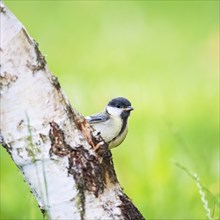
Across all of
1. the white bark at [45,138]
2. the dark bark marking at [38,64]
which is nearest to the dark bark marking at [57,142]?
the white bark at [45,138]

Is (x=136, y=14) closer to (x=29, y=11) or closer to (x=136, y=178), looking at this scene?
(x=29, y=11)

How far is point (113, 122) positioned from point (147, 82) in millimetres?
3325

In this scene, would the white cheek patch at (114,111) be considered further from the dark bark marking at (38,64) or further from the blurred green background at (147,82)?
the dark bark marking at (38,64)

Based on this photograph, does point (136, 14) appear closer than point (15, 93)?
No

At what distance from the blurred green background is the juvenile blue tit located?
0.21 m

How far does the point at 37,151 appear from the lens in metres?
3.38

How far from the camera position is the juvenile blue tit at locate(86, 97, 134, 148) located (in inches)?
190


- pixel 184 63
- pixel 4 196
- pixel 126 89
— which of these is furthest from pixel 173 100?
pixel 4 196

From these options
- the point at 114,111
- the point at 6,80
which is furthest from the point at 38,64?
the point at 114,111

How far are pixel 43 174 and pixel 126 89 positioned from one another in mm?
4720

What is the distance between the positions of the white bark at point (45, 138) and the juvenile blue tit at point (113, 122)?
131 centimetres

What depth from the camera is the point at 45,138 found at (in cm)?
338

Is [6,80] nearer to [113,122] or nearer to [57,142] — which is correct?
[57,142]

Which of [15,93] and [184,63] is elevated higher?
[15,93]
